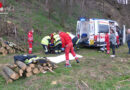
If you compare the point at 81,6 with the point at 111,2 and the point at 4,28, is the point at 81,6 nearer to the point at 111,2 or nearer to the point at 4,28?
the point at 111,2

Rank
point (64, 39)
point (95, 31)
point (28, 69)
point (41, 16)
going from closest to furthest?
1. point (28, 69)
2. point (64, 39)
3. point (95, 31)
4. point (41, 16)

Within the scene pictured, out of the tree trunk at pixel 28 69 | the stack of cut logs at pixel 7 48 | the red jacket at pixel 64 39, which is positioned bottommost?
the tree trunk at pixel 28 69

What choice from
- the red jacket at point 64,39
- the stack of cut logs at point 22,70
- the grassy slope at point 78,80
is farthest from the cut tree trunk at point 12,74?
the red jacket at point 64,39

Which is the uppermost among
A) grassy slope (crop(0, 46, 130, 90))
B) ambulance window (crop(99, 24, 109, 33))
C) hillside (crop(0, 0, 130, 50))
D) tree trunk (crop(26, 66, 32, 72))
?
hillside (crop(0, 0, 130, 50))

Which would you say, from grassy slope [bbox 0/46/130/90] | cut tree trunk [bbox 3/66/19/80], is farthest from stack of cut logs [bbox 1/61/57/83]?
grassy slope [bbox 0/46/130/90]

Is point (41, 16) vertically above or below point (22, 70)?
above

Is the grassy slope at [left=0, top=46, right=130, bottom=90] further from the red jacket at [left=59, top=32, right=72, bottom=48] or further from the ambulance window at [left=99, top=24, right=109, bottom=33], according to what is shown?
the ambulance window at [left=99, top=24, right=109, bottom=33]

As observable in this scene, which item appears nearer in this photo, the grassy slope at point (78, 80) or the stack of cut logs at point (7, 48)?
the grassy slope at point (78, 80)

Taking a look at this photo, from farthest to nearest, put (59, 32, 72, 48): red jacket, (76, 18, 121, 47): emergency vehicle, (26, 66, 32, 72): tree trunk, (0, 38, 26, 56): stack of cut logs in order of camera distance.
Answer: (76, 18, 121, 47): emergency vehicle
(0, 38, 26, 56): stack of cut logs
(59, 32, 72, 48): red jacket
(26, 66, 32, 72): tree trunk

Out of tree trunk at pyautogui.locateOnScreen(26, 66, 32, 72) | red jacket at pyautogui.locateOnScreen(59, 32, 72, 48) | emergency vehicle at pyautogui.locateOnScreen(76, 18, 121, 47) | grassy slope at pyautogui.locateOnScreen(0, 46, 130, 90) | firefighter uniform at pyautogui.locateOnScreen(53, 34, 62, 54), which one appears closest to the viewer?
grassy slope at pyautogui.locateOnScreen(0, 46, 130, 90)

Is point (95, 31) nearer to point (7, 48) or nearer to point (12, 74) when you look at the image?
point (7, 48)

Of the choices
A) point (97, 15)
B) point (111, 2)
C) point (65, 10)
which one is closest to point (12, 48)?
point (65, 10)

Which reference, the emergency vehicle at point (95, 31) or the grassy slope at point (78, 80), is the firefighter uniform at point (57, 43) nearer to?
the emergency vehicle at point (95, 31)

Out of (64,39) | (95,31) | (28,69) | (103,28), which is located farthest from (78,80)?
(103,28)
